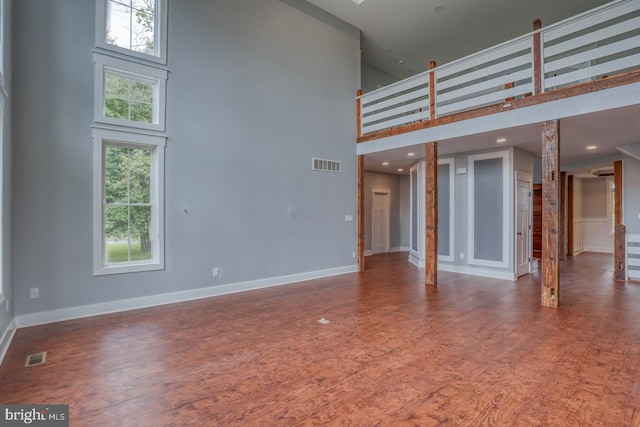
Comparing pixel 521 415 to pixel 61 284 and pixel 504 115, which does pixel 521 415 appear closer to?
pixel 504 115

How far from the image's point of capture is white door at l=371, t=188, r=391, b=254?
1015 cm

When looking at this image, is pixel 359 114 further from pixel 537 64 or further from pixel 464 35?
pixel 537 64

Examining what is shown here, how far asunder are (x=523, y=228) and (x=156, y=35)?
303 inches

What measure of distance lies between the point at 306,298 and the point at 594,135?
18.3 ft

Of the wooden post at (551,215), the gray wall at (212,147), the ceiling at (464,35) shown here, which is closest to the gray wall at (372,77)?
the ceiling at (464,35)

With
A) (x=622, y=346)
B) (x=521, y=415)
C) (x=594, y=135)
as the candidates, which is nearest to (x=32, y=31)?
(x=521, y=415)

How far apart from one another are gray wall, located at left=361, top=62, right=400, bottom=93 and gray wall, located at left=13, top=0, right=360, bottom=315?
1743mm

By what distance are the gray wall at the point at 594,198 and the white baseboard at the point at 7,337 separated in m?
14.6

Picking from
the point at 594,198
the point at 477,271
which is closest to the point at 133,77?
the point at 477,271

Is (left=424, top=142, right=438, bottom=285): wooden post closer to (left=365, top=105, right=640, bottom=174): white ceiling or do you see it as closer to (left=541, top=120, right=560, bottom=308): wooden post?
(left=365, top=105, right=640, bottom=174): white ceiling

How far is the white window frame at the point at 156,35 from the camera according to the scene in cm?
417

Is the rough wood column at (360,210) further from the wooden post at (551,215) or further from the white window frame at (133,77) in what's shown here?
the white window frame at (133,77)

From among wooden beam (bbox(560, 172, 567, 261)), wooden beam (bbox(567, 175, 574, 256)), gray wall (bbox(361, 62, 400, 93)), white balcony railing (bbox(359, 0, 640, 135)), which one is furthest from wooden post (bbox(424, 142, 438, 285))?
wooden beam (bbox(567, 175, 574, 256))

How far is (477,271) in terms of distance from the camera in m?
6.86
